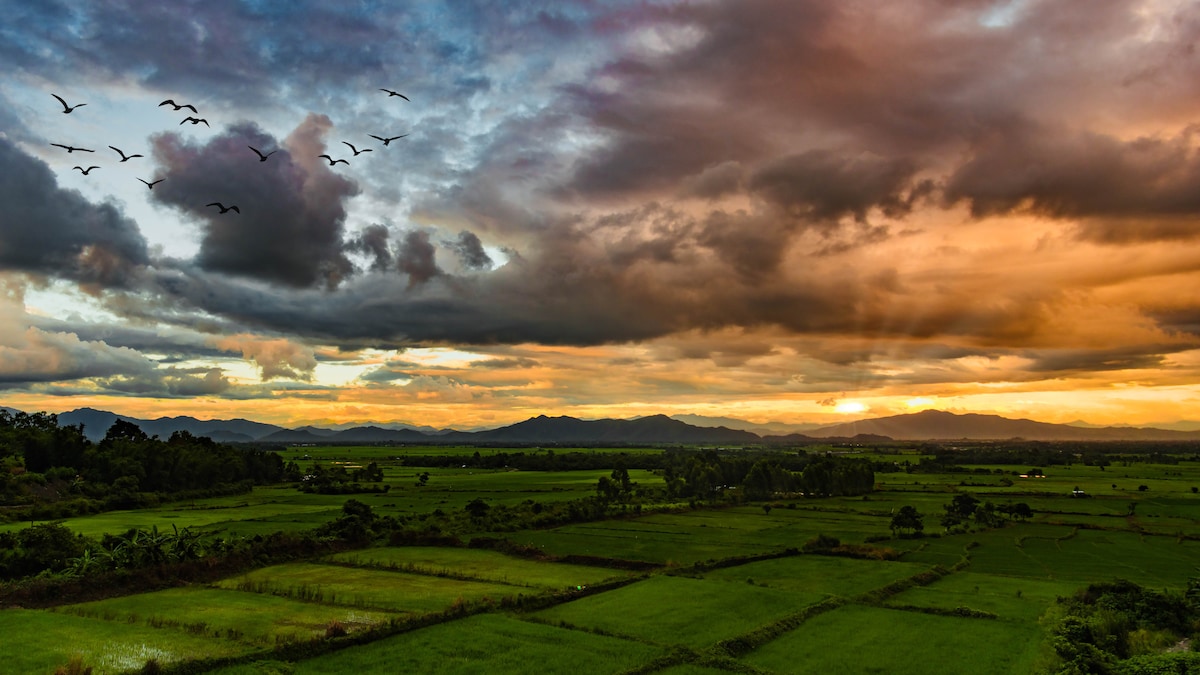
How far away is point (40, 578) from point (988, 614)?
54.5 m

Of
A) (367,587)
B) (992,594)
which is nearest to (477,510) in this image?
(367,587)

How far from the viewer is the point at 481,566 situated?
5047 cm

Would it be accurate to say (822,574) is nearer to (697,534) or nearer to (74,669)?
(697,534)

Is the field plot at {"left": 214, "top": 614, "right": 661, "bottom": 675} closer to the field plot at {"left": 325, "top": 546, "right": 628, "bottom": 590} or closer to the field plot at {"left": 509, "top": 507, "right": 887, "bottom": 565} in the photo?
the field plot at {"left": 325, "top": 546, "right": 628, "bottom": 590}

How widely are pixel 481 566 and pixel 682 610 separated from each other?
19.3m

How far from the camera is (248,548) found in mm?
49781

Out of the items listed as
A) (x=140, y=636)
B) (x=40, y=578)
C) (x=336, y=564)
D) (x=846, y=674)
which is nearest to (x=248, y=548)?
(x=336, y=564)

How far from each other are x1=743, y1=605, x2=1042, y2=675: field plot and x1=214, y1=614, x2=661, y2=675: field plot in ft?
20.9

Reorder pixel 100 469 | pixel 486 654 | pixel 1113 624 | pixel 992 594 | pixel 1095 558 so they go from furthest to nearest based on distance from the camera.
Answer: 1. pixel 100 469
2. pixel 1095 558
3. pixel 992 594
4. pixel 1113 624
5. pixel 486 654

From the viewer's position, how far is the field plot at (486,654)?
90.8 feet

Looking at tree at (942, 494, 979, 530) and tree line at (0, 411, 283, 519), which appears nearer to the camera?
tree at (942, 494, 979, 530)

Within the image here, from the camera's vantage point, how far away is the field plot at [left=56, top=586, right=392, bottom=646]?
3167cm

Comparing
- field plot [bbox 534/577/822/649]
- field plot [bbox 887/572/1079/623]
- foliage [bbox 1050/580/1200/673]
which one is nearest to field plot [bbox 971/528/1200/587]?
field plot [bbox 887/572/1079/623]

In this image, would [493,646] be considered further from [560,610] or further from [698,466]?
[698,466]
